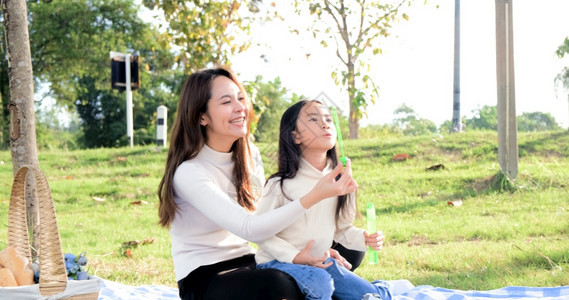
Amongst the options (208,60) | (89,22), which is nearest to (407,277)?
(208,60)

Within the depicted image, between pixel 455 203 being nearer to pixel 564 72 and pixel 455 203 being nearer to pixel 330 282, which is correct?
pixel 330 282

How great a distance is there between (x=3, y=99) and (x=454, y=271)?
58.0 ft

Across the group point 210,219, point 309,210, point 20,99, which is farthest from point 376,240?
point 20,99

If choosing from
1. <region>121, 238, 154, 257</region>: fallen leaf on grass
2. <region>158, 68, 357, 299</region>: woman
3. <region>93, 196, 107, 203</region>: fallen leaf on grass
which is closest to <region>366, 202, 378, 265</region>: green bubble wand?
<region>158, 68, 357, 299</region>: woman

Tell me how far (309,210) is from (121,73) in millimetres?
11592

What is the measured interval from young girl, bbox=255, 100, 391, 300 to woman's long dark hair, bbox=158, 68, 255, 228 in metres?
0.26

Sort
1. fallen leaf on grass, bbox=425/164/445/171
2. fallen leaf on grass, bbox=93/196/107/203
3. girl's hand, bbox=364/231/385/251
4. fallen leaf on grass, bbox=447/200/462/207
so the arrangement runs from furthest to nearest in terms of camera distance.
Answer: fallen leaf on grass, bbox=425/164/445/171 < fallen leaf on grass, bbox=93/196/107/203 < fallen leaf on grass, bbox=447/200/462/207 < girl's hand, bbox=364/231/385/251

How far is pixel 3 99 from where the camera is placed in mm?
18953

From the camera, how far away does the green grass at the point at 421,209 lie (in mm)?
4172

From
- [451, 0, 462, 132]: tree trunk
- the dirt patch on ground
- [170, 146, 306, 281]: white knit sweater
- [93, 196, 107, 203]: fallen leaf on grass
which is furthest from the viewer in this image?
[451, 0, 462, 132]: tree trunk

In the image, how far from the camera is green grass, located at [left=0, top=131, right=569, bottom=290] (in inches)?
164

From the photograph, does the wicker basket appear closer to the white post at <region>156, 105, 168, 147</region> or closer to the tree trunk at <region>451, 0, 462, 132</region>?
the white post at <region>156, 105, 168, 147</region>

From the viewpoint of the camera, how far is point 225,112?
248 centimetres

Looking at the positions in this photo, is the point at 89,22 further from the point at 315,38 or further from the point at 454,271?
the point at 454,271
